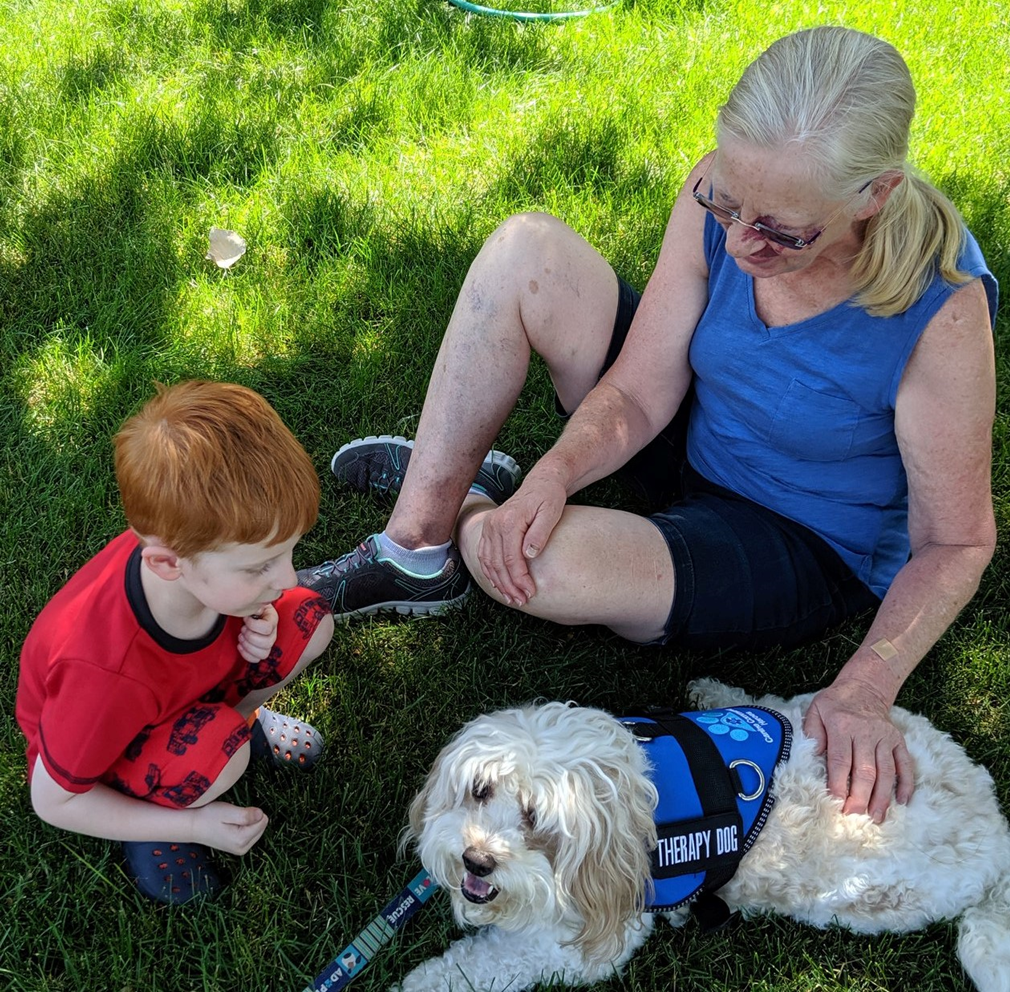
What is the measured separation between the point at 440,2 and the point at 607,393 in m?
3.18

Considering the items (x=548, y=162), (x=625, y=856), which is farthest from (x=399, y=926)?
(x=548, y=162)

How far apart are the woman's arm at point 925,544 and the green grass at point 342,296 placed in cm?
Answer: 47

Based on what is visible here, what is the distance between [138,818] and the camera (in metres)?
1.93

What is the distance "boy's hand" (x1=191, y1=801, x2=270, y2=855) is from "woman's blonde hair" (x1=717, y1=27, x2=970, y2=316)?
1.70 metres

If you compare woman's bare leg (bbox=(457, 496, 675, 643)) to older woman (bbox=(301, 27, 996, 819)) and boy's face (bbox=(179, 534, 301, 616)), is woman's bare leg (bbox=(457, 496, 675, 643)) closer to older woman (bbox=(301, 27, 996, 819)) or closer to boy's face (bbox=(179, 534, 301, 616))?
older woman (bbox=(301, 27, 996, 819))

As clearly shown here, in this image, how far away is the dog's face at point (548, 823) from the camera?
176cm

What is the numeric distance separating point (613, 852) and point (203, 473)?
1.00 m

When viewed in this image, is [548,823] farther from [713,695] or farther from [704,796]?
[713,695]

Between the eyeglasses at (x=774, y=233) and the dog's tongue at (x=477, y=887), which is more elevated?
the eyeglasses at (x=774, y=233)

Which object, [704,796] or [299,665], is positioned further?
[299,665]

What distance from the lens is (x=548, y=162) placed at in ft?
13.1

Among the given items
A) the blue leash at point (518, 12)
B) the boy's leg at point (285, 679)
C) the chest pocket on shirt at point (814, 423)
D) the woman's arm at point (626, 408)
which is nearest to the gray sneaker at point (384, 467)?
the woman's arm at point (626, 408)

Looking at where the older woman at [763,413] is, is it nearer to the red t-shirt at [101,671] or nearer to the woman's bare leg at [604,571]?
the woman's bare leg at [604,571]

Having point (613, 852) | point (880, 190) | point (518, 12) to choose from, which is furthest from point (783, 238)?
point (518, 12)
